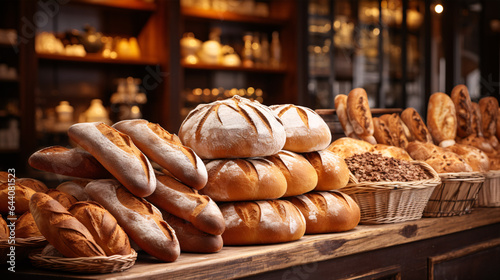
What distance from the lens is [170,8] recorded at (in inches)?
155

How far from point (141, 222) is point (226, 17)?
138 inches

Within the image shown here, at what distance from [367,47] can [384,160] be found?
12.4ft

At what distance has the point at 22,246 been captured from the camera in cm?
106

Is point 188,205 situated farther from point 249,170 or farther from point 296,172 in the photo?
point 296,172

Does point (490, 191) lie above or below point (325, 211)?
below

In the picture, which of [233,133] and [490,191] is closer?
[233,133]

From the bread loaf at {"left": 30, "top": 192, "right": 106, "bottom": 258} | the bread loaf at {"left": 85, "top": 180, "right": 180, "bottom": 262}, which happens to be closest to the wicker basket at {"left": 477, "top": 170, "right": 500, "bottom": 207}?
the bread loaf at {"left": 85, "top": 180, "right": 180, "bottom": 262}

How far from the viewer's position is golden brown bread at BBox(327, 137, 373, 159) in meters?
1.80

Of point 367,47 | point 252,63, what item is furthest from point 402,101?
point 252,63

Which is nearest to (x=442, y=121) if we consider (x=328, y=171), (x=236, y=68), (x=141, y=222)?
(x=328, y=171)

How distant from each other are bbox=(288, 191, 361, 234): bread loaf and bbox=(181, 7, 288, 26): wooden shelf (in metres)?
2.93

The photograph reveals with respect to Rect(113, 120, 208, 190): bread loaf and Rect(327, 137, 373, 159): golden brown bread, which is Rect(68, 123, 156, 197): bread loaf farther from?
Rect(327, 137, 373, 159): golden brown bread

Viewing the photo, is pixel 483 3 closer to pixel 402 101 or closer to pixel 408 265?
pixel 402 101

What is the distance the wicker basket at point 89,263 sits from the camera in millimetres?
964
